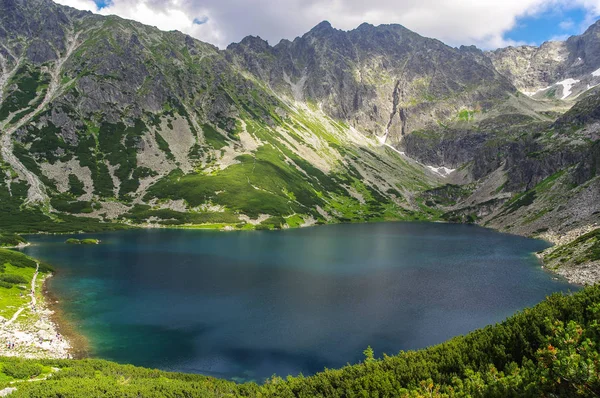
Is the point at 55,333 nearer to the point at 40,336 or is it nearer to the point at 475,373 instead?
the point at 40,336

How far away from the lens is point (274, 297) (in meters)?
67.6

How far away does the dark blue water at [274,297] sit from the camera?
46.7 meters

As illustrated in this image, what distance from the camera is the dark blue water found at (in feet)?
153

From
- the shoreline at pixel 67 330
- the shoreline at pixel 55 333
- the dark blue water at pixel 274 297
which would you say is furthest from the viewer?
the dark blue water at pixel 274 297

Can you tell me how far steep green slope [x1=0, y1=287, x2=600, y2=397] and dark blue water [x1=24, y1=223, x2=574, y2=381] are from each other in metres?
14.6

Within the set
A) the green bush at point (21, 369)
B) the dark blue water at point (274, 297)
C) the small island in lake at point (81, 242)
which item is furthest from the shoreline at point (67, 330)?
the small island in lake at point (81, 242)

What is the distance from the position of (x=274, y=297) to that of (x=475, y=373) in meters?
52.2

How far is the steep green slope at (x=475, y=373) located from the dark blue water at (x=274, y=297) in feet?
47.9

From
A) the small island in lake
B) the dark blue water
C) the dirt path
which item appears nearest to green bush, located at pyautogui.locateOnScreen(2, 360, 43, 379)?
the dark blue water

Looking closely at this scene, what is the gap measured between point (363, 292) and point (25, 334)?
53226 millimetres

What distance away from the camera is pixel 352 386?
22.0 metres

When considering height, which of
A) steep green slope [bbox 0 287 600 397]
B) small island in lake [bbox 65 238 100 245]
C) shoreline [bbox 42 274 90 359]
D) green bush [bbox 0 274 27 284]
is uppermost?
steep green slope [bbox 0 287 600 397]

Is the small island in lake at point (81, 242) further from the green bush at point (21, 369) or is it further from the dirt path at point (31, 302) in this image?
the green bush at point (21, 369)

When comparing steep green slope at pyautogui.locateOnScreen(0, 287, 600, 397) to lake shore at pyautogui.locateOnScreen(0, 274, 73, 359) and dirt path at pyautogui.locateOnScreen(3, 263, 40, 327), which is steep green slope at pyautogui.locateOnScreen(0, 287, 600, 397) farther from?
dirt path at pyautogui.locateOnScreen(3, 263, 40, 327)
